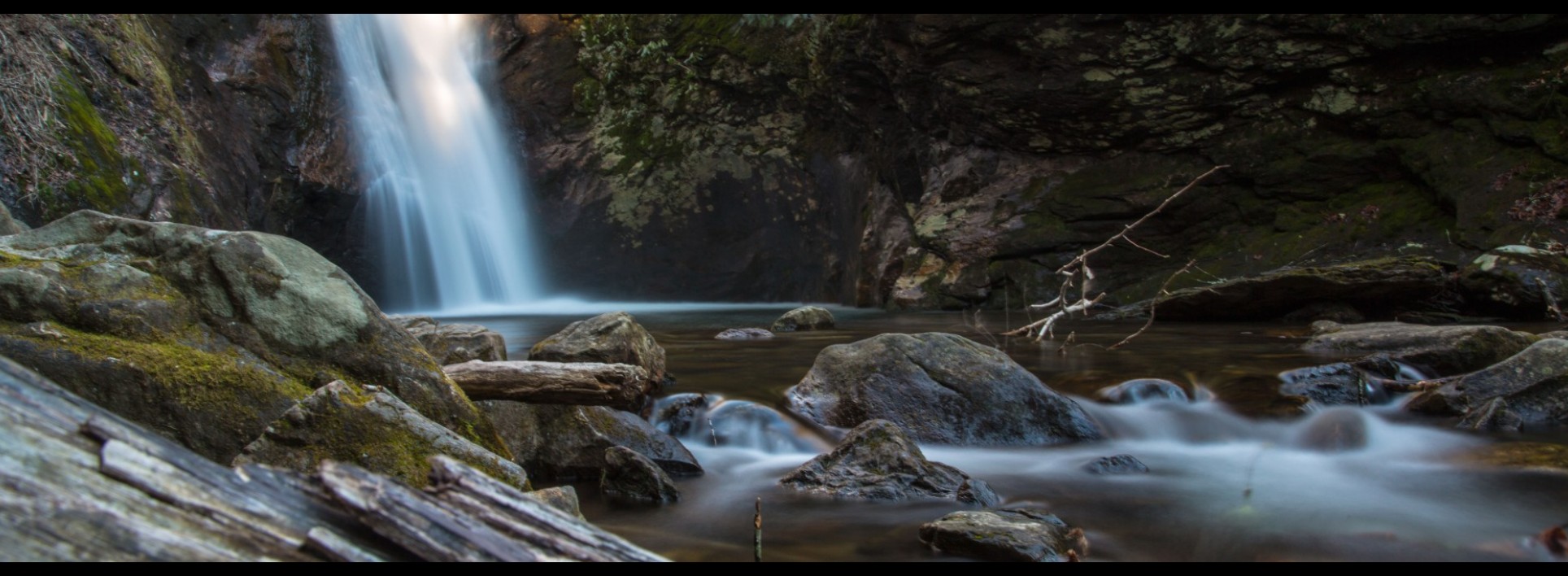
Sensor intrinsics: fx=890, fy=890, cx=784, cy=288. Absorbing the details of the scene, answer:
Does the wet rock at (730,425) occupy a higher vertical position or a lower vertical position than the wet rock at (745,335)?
lower

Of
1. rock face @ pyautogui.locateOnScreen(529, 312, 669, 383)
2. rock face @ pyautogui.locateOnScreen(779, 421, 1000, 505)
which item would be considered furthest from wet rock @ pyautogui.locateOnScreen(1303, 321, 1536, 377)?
rock face @ pyautogui.locateOnScreen(529, 312, 669, 383)

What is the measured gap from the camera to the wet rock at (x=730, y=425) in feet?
15.8

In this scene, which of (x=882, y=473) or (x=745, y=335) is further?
(x=745, y=335)

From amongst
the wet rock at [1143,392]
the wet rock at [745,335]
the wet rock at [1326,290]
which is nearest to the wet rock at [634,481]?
the wet rock at [1143,392]

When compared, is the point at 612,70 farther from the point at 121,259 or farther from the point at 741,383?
the point at 121,259

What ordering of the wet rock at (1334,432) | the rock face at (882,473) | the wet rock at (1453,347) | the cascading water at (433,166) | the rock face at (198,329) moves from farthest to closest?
the cascading water at (433,166)
the wet rock at (1453,347)
the wet rock at (1334,432)
the rock face at (882,473)
the rock face at (198,329)

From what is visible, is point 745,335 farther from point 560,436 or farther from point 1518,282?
point 1518,282

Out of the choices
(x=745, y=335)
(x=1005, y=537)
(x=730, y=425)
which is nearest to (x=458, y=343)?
(x=730, y=425)

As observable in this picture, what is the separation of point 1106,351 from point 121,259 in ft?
21.9

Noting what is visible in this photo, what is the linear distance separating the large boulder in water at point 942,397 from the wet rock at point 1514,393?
6.41 feet

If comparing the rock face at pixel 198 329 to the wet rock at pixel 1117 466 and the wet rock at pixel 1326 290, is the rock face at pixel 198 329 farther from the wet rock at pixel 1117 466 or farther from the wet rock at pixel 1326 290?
the wet rock at pixel 1326 290

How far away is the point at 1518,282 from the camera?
8.78 metres

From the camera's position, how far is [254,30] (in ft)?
48.7

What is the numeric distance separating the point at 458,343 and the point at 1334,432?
495 cm
